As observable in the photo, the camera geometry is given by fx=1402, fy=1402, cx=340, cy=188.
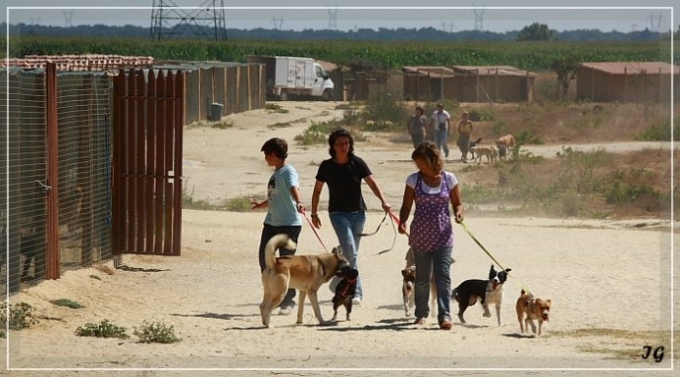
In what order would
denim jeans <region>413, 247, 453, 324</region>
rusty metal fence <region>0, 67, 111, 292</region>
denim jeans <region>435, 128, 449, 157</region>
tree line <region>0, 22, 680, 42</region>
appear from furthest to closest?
tree line <region>0, 22, 680, 42</region> → denim jeans <region>435, 128, 449, 157</region> → rusty metal fence <region>0, 67, 111, 292</region> → denim jeans <region>413, 247, 453, 324</region>

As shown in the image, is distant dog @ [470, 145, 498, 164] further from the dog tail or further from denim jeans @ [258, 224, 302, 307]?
the dog tail

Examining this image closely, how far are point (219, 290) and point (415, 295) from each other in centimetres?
294

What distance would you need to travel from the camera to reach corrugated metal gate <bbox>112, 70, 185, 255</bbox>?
1507 centimetres

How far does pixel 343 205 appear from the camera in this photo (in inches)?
476

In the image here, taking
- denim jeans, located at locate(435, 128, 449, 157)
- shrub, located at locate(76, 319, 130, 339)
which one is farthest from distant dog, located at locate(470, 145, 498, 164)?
shrub, located at locate(76, 319, 130, 339)

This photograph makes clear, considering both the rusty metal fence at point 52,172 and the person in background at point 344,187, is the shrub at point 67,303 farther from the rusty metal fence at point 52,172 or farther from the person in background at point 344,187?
the person in background at point 344,187

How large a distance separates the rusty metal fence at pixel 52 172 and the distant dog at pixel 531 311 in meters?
4.39

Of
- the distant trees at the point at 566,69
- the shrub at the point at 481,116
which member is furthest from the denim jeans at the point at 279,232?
the distant trees at the point at 566,69

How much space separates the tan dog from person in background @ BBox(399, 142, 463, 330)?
706 millimetres

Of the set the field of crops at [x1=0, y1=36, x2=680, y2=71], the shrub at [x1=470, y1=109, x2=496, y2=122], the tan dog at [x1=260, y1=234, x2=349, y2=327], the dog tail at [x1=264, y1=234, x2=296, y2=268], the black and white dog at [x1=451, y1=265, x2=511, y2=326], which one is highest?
the field of crops at [x1=0, y1=36, x2=680, y2=71]

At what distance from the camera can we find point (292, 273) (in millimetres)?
11477

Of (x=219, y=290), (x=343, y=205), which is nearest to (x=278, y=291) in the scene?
(x=343, y=205)

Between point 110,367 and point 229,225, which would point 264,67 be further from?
point 110,367

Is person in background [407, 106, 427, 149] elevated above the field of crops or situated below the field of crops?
below
